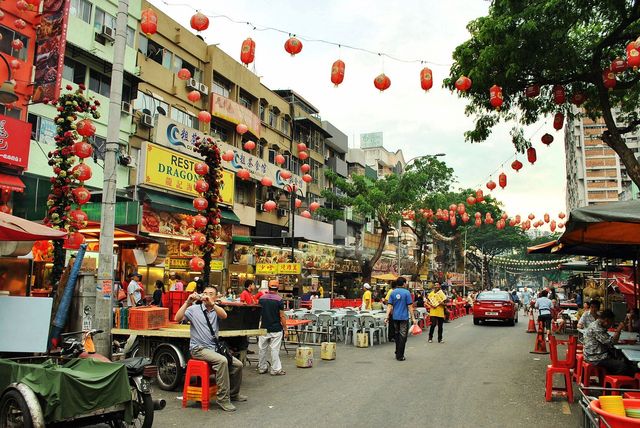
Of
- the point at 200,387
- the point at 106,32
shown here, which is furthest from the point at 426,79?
the point at 106,32

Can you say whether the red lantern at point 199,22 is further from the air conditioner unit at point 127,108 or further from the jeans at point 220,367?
the air conditioner unit at point 127,108

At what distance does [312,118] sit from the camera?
4156 centimetres

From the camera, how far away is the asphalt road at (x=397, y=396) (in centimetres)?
706

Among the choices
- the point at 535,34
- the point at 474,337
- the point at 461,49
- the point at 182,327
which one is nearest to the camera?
the point at 182,327

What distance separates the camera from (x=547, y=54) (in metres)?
12.1

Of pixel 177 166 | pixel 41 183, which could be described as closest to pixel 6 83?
pixel 41 183

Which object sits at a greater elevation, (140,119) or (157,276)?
(140,119)

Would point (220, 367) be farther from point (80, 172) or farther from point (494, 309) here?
point (494, 309)

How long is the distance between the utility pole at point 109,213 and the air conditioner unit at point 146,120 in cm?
1410

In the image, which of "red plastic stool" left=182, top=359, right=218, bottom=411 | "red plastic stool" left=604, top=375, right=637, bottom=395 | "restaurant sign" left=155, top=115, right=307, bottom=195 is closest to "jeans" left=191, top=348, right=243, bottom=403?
"red plastic stool" left=182, top=359, right=218, bottom=411

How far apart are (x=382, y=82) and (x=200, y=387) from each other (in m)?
7.94

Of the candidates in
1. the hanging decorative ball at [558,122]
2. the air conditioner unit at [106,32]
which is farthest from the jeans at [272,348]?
the air conditioner unit at [106,32]

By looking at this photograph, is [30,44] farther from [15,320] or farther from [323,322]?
[15,320]

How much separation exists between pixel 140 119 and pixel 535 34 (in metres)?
17.4
